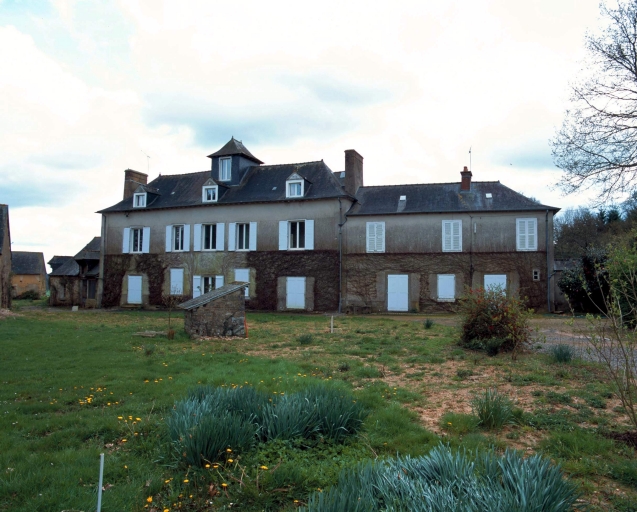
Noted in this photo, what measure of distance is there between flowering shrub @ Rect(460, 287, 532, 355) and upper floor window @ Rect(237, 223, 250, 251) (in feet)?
59.5

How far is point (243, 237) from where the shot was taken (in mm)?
27422

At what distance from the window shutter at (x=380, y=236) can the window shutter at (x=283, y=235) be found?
16.2 ft

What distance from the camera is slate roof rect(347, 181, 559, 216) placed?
2366 cm

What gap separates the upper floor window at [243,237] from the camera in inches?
1074

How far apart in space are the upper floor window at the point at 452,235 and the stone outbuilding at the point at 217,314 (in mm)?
13221

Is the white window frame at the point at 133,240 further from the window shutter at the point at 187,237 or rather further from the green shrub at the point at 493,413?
the green shrub at the point at 493,413

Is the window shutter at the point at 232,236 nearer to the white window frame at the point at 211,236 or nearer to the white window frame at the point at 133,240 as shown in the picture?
the white window frame at the point at 211,236

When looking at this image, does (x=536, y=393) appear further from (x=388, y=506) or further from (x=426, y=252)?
(x=426, y=252)

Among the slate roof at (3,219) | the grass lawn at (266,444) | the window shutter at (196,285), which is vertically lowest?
the grass lawn at (266,444)

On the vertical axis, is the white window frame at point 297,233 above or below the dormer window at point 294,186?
below

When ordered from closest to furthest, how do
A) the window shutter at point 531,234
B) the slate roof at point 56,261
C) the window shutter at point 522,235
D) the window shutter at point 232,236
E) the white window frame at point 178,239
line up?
the window shutter at point 531,234
the window shutter at point 522,235
the window shutter at point 232,236
the white window frame at point 178,239
the slate roof at point 56,261

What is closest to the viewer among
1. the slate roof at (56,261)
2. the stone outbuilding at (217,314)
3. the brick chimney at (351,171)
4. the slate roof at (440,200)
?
the stone outbuilding at (217,314)

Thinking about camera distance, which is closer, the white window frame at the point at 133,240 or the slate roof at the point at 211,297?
the slate roof at the point at 211,297

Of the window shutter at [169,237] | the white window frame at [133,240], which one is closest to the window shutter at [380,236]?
the window shutter at [169,237]
